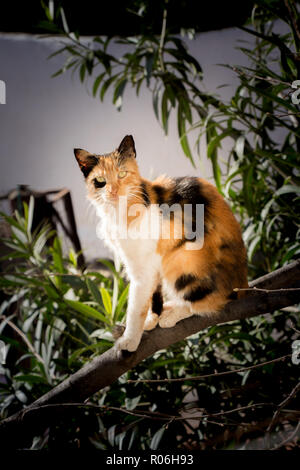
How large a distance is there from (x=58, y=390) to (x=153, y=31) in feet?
3.63

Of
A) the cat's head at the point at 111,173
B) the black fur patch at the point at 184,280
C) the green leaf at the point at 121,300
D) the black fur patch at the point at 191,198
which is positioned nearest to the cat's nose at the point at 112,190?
the cat's head at the point at 111,173

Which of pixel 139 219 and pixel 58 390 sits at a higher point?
pixel 139 219

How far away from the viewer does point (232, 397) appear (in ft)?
3.47

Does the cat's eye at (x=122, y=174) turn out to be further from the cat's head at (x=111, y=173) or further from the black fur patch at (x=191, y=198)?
the black fur patch at (x=191, y=198)

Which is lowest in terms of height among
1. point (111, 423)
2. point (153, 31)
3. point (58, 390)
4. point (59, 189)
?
point (111, 423)

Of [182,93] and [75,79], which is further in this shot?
[75,79]

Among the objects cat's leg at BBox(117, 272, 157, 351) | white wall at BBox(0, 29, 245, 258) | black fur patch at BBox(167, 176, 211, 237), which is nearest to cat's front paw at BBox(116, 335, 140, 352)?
cat's leg at BBox(117, 272, 157, 351)

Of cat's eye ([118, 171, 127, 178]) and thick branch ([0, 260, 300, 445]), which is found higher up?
cat's eye ([118, 171, 127, 178])

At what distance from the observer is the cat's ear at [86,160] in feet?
2.20

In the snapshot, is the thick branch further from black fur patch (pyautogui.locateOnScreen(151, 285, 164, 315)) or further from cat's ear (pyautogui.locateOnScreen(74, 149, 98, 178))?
cat's ear (pyautogui.locateOnScreen(74, 149, 98, 178))

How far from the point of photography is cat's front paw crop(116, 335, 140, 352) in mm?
718

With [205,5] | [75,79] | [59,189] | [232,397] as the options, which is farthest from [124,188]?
[205,5]

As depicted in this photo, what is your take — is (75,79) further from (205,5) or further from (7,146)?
(205,5)

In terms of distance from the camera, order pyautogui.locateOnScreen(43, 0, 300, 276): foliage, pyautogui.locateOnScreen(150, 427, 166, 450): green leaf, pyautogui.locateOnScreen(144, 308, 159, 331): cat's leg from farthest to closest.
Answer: pyautogui.locateOnScreen(43, 0, 300, 276): foliage → pyautogui.locateOnScreen(150, 427, 166, 450): green leaf → pyautogui.locateOnScreen(144, 308, 159, 331): cat's leg
